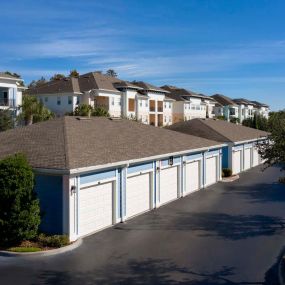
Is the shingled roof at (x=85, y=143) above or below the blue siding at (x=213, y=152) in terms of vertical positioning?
above

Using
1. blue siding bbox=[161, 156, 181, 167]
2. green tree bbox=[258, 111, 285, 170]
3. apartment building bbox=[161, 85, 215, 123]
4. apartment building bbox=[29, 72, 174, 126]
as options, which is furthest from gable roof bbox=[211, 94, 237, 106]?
green tree bbox=[258, 111, 285, 170]

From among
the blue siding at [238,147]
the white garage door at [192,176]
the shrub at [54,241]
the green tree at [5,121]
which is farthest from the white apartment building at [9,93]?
the shrub at [54,241]

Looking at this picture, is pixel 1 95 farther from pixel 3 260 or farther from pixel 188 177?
pixel 3 260

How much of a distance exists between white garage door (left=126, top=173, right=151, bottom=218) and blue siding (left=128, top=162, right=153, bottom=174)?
31 centimetres

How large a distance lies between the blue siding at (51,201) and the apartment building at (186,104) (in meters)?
65.5

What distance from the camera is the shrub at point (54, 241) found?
14.7m

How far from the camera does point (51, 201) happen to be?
15703 mm

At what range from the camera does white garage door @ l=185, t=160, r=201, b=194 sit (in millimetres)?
25922

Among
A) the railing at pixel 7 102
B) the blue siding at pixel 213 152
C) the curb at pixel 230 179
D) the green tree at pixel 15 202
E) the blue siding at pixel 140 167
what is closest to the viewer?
the green tree at pixel 15 202

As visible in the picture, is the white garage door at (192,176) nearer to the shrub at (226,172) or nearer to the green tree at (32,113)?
the shrub at (226,172)

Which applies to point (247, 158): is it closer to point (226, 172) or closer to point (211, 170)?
point (226, 172)

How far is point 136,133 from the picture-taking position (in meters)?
24.9

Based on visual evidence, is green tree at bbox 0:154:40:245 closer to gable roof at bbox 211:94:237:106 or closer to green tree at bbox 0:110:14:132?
green tree at bbox 0:110:14:132

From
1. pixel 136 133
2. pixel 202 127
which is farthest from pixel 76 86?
pixel 136 133
